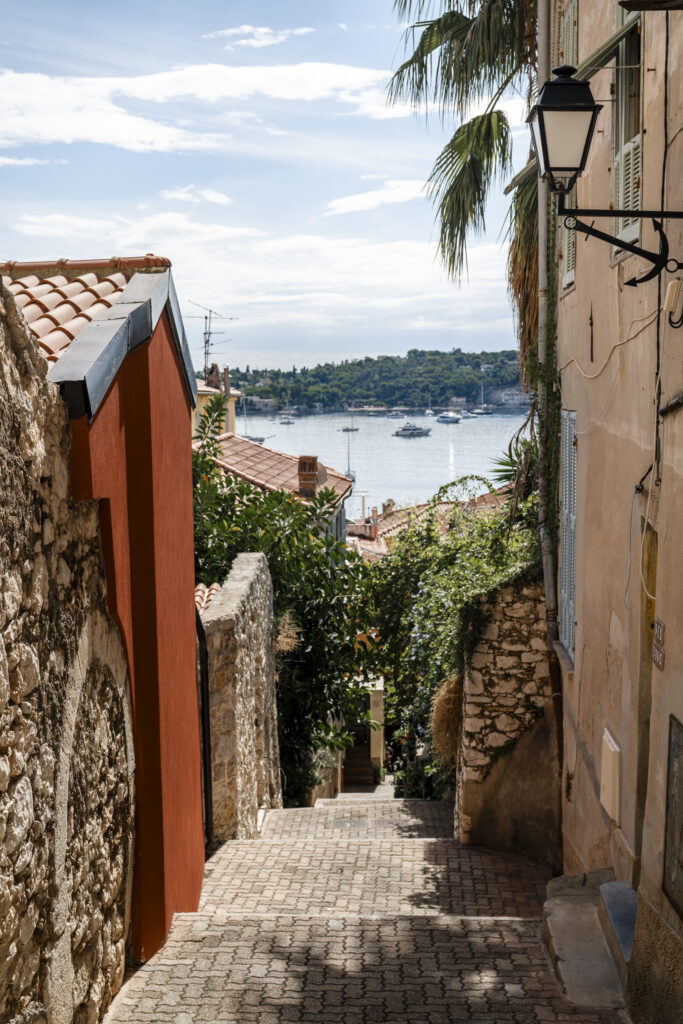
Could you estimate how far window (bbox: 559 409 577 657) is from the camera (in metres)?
7.90

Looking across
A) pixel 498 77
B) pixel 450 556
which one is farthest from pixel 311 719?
pixel 498 77

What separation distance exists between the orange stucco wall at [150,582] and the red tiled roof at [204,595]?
9.74ft

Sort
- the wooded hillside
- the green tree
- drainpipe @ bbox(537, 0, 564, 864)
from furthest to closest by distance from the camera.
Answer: the wooded hillside
the green tree
drainpipe @ bbox(537, 0, 564, 864)

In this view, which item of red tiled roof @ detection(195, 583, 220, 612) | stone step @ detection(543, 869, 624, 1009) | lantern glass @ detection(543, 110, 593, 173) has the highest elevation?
lantern glass @ detection(543, 110, 593, 173)

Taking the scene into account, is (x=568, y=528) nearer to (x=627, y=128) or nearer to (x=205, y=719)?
(x=627, y=128)

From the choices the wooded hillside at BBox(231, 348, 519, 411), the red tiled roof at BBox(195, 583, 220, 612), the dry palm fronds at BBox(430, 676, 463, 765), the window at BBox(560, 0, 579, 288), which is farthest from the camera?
the wooded hillside at BBox(231, 348, 519, 411)

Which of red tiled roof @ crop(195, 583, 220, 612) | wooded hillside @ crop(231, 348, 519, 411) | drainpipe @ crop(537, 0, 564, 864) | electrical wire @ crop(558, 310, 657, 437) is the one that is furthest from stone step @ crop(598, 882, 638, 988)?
wooded hillside @ crop(231, 348, 519, 411)

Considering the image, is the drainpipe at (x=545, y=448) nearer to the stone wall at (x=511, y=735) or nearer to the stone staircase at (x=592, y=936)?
the stone wall at (x=511, y=735)

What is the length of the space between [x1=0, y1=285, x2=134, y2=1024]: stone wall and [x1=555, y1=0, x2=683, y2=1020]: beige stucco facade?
91.3 inches

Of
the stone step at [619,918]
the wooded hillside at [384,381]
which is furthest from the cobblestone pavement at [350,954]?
the wooded hillside at [384,381]

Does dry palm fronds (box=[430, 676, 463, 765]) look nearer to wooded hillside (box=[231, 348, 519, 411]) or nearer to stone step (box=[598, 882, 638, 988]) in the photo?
stone step (box=[598, 882, 638, 988])

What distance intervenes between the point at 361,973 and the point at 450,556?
6.78 meters

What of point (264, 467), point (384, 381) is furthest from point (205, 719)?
point (384, 381)

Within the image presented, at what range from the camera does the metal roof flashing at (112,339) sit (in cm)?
401
